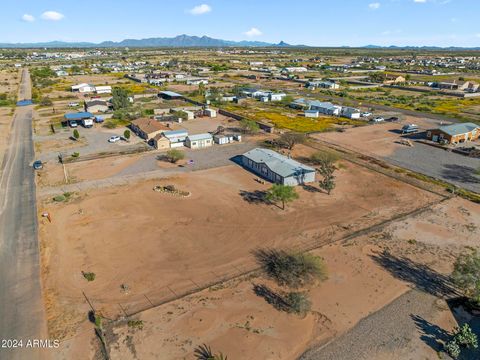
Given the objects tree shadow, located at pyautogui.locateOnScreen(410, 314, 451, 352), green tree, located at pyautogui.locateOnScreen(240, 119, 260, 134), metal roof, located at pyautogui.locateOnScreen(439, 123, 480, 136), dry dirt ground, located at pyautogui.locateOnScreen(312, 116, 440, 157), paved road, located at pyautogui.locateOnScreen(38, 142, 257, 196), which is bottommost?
tree shadow, located at pyautogui.locateOnScreen(410, 314, 451, 352)

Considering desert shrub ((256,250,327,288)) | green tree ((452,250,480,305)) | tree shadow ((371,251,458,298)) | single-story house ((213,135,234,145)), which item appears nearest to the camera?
green tree ((452,250,480,305))

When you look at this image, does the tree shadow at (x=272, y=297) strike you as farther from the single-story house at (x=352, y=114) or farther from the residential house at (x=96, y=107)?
the residential house at (x=96, y=107)

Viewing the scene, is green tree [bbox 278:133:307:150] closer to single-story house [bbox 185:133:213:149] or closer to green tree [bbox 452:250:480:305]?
single-story house [bbox 185:133:213:149]

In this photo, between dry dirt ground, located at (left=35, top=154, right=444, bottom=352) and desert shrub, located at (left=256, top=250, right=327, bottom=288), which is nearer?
dry dirt ground, located at (left=35, top=154, right=444, bottom=352)

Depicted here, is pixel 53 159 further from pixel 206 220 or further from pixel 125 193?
pixel 206 220

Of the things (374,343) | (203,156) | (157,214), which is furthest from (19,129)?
(374,343)

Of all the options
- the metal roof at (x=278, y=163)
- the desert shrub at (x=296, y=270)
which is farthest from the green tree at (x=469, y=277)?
the metal roof at (x=278, y=163)

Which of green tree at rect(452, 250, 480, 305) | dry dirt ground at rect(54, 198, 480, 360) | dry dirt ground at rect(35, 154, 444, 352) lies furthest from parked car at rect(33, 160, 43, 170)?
green tree at rect(452, 250, 480, 305)
